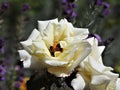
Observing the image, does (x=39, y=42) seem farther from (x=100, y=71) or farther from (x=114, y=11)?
(x=114, y=11)

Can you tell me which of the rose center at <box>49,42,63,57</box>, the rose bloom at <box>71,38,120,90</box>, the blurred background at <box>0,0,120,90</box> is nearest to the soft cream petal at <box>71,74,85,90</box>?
the rose bloom at <box>71,38,120,90</box>

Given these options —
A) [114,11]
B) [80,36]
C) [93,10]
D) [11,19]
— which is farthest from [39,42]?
[11,19]

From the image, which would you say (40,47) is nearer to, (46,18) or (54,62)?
(54,62)

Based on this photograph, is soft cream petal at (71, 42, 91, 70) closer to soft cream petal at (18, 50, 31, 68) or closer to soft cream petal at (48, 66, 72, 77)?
soft cream petal at (48, 66, 72, 77)

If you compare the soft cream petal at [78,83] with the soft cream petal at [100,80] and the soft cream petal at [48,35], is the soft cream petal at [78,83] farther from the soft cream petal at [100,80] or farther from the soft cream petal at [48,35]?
the soft cream petal at [48,35]

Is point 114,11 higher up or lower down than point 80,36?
lower down

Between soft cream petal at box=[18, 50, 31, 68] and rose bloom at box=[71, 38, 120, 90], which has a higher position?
soft cream petal at box=[18, 50, 31, 68]
